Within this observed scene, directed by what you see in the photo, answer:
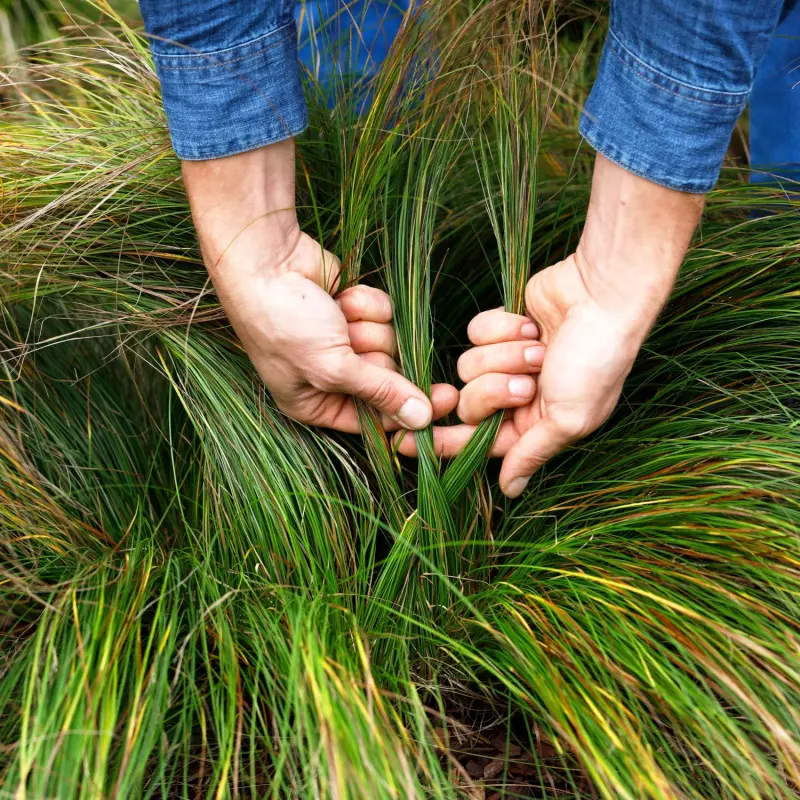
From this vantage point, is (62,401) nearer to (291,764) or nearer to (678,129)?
(291,764)

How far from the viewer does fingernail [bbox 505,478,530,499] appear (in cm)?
118

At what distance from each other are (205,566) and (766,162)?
1.32 metres

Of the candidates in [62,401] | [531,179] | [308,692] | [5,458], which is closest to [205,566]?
[308,692]

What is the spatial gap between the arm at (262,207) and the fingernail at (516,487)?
177 mm

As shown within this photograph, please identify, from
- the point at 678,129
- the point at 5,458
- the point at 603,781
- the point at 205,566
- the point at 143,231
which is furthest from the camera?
the point at 143,231

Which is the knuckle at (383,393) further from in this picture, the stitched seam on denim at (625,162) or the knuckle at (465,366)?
the stitched seam on denim at (625,162)

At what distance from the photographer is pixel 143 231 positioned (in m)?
1.33

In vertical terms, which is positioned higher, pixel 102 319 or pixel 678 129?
pixel 678 129

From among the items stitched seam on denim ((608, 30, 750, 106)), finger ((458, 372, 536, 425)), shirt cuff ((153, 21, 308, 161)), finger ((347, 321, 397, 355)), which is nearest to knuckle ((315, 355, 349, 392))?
finger ((347, 321, 397, 355))

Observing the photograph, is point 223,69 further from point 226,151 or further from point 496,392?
point 496,392

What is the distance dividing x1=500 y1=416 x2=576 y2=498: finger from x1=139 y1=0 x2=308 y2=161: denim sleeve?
585 mm

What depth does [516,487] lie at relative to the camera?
1189 millimetres

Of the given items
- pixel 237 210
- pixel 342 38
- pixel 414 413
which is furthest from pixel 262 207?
pixel 342 38

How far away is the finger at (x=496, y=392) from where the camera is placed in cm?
117
